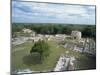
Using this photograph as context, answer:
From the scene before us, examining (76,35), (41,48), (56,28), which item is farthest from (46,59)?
(76,35)

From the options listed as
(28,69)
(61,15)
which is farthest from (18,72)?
(61,15)

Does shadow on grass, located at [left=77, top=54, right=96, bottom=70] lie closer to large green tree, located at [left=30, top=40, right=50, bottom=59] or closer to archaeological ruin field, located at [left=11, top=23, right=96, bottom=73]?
archaeological ruin field, located at [left=11, top=23, right=96, bottom=73]

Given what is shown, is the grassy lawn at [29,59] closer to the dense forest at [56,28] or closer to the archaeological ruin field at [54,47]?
the archaeological ruin field at [54,47]

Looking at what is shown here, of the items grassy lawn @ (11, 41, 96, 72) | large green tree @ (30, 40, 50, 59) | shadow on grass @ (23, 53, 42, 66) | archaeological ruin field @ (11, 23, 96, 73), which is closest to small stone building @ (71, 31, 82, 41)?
archaeological ruin field @ (11, 23, 96, 73)

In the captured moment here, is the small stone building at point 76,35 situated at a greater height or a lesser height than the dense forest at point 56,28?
lesser

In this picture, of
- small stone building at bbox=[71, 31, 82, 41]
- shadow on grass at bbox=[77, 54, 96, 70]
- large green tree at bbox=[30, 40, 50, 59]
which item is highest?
small stone building at bbox=[71, 31, 82, 41]

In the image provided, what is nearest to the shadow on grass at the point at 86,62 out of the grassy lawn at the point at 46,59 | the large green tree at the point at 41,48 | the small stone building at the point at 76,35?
the grassy lawn at the point at 46,59
